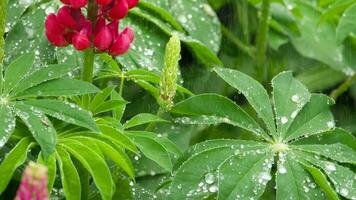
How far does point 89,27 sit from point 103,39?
1.7 inches

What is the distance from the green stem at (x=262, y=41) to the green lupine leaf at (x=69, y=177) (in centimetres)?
142

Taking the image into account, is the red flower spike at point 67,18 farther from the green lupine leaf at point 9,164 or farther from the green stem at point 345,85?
the green stem at point 345,85

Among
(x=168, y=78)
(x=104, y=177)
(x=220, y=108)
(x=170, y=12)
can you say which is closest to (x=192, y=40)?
(x=170, y=12)

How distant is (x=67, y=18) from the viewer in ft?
6.41

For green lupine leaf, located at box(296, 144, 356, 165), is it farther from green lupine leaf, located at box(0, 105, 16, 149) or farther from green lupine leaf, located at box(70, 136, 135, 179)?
green lupine leaf, located at box(0, 105, 16, 149)

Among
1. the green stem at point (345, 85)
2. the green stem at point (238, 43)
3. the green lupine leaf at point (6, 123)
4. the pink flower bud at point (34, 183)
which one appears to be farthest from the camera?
the green stem at point (238, 43)

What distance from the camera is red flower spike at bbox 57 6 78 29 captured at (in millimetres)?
1951

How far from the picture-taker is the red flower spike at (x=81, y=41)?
6.26 ft

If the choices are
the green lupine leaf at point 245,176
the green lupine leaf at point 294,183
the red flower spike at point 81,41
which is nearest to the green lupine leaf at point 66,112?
the red flower spike at point 81,41

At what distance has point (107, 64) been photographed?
2.45 m

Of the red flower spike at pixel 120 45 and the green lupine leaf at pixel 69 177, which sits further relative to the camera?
the red flower spike at pixel 120 45

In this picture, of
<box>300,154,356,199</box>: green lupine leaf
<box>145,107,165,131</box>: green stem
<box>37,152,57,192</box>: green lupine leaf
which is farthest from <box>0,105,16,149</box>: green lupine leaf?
<box>300,154,356,199</box>: green lupine leaf

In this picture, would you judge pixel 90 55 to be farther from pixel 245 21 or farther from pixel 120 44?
pixel 245 21

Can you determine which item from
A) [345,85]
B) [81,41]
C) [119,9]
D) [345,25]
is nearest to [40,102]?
[81,41]
